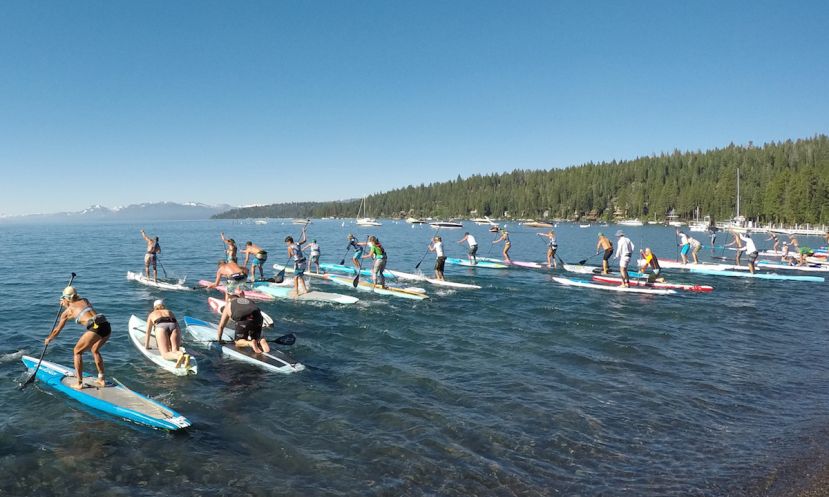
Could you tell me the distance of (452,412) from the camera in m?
10.8

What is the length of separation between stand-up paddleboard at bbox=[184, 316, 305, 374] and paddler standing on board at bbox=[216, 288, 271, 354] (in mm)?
204

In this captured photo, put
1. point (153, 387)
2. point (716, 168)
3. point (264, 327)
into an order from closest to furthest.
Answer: point (153, 387) → point (264, 327) → point (716, 168)

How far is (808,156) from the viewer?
508ft

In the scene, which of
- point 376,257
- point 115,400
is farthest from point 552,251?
point 115,400

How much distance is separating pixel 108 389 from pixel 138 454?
292 centimetres

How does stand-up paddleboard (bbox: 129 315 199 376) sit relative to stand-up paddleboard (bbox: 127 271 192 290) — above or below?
below

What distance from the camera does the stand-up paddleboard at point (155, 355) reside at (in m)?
12.6

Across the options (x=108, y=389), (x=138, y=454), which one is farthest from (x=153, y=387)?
(x=138, y=454)

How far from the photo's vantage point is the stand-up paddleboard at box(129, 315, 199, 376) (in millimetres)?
12580

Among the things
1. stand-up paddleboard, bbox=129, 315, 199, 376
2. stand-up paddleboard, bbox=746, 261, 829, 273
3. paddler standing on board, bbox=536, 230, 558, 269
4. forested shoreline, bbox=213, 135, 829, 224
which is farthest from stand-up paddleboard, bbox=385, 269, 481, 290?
forested shoreline, bbox=213, 135, 829, 224

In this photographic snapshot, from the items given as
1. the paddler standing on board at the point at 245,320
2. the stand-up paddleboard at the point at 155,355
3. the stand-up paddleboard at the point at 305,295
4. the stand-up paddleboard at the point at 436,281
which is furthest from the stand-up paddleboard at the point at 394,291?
the stand-up paddleboard at the point at 155,355

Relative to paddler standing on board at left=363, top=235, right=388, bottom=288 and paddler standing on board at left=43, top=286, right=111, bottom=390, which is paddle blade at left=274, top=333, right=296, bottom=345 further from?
paddler standing on board at left=363, top=235, right=388, bottom=288

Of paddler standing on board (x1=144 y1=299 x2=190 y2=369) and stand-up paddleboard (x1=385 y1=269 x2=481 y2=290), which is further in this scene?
stand-up paddleboard (x1=385 y1=269 x2=481 y2=290)

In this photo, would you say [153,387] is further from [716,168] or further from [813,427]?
[716,168]
